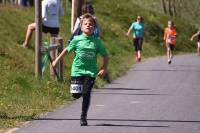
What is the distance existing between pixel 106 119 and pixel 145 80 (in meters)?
8.57

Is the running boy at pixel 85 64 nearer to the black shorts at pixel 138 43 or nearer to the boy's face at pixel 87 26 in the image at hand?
the boy's face at pixel 87 26

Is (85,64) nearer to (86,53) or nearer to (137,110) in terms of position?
(86,53)

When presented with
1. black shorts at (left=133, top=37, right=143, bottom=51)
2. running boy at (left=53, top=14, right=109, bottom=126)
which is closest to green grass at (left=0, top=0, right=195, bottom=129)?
black shorts at (left=133, top=37, right=143, bottom=51)

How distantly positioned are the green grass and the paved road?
1.55ft

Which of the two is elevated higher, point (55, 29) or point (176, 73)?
point (55, 29)

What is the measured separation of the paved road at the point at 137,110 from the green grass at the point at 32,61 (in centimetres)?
47

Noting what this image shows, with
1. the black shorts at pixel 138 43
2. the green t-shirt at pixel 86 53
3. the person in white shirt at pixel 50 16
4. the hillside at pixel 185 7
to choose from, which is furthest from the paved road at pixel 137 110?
the hillside at pixel 185 7

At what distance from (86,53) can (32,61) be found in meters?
7.70

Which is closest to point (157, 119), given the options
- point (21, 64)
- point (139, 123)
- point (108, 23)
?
point (139, 123)

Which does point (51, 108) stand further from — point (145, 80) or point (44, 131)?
point (145, 80)

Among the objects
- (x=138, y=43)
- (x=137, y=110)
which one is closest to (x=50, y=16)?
(x=137, y=110)

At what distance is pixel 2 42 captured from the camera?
2006 cm

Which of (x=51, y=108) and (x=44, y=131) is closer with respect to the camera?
(x=44, y=131)

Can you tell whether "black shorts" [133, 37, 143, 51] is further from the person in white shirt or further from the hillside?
the hillside
